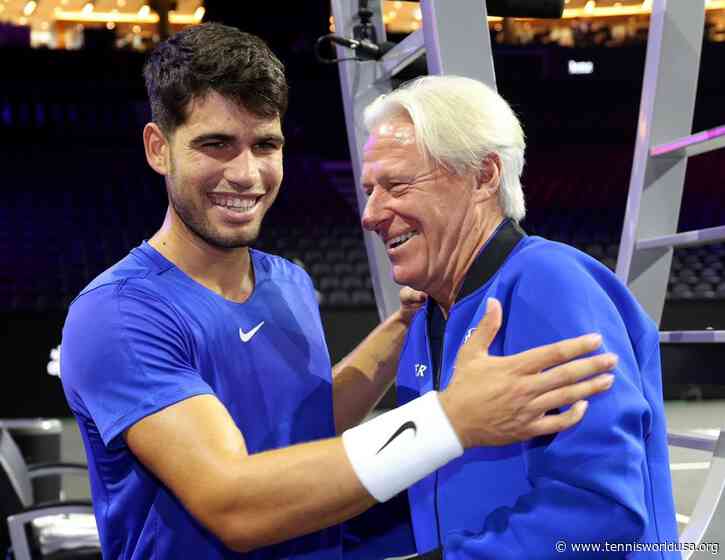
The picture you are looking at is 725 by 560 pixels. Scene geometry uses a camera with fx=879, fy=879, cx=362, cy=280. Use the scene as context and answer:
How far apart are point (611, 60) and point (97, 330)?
12.4 m

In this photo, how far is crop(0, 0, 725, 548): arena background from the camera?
10727 mm

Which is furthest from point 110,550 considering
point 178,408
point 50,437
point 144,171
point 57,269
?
point 144,171

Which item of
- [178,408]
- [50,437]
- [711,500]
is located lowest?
[50,437]

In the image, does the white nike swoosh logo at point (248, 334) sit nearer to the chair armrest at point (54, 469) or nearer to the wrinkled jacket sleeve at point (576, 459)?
the wrinkled jacket sleeve at point (576, 459)

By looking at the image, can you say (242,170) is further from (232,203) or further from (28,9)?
(28,9)

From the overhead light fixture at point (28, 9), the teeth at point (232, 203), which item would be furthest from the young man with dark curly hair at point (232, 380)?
the overhead light fixture at point (28, 9)

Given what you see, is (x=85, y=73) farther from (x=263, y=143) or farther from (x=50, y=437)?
(x=263, y=143)

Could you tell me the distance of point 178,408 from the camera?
130 centimetres

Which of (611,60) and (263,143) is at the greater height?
(611,60)

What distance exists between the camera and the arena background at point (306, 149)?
422 inches

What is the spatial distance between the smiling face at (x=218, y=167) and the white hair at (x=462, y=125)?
12.5 inches

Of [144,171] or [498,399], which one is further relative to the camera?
[144,171]

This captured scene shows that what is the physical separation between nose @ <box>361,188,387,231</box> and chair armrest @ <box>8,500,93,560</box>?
178 cm

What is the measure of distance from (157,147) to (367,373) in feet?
2.06
